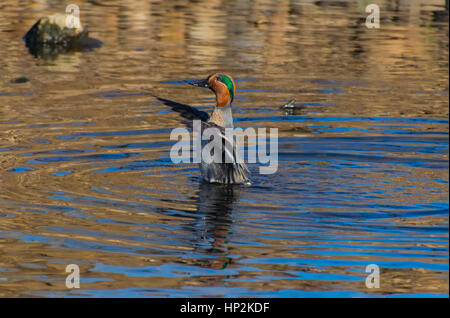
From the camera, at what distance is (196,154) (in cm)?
1148

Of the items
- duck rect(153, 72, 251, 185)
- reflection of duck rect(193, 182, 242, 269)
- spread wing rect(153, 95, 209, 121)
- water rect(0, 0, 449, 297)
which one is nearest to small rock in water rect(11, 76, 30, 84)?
water rect(0, 0, 449, 297)

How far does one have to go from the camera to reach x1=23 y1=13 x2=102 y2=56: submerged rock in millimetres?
20094

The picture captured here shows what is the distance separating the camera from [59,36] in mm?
20281

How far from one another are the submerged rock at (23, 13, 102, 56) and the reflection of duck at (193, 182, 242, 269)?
10.9 meters

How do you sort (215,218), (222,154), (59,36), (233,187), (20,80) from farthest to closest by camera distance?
1. (59,36)
2. (20,80)
3. (233,187)
4. (222,154)
5. (215,218)

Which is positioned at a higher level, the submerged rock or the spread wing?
the submerged rock

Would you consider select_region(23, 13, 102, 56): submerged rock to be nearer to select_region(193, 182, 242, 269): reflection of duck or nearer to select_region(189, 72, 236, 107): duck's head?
select_region(189, 72, 236, 107): duck's head

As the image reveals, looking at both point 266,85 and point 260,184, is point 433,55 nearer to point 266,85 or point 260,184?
point 266,85

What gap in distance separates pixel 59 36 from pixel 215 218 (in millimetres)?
12536

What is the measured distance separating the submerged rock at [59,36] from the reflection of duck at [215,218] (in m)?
10.9

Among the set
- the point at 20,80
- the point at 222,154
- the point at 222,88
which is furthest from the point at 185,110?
the point at 20,80

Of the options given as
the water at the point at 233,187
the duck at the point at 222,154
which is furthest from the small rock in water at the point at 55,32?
the duck at the point at 222,154

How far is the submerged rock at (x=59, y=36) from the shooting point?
20.1 m

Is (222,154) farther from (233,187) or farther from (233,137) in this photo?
(233,187)
